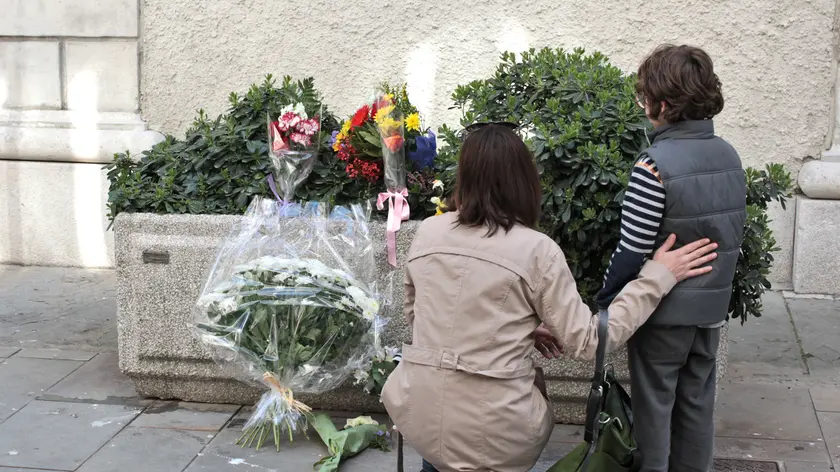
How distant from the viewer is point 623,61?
6281 mm

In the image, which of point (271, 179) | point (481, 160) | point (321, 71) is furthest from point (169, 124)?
point (481, 160)

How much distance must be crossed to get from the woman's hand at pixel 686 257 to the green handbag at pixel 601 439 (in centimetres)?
26

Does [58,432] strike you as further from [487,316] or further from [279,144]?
[487,316]

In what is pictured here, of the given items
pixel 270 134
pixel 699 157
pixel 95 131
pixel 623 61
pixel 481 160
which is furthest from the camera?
pixel 95 131

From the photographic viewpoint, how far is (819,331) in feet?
17.9

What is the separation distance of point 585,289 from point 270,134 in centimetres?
157

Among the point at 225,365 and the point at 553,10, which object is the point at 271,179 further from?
the point at 553,10

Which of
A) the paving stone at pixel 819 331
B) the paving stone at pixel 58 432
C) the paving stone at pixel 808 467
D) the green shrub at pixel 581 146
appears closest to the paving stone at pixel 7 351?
the paving stone at pixel 58 432

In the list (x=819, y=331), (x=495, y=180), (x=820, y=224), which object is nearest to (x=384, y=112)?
(x=495, y=180)

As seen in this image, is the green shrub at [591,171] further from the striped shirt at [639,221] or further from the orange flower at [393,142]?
the striped shirt at [639,221]

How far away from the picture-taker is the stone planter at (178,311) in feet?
13.6

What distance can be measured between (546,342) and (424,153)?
1552mm

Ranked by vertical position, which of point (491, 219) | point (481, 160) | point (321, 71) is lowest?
point (491, 219)

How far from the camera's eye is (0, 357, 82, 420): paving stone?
4.43 meters
